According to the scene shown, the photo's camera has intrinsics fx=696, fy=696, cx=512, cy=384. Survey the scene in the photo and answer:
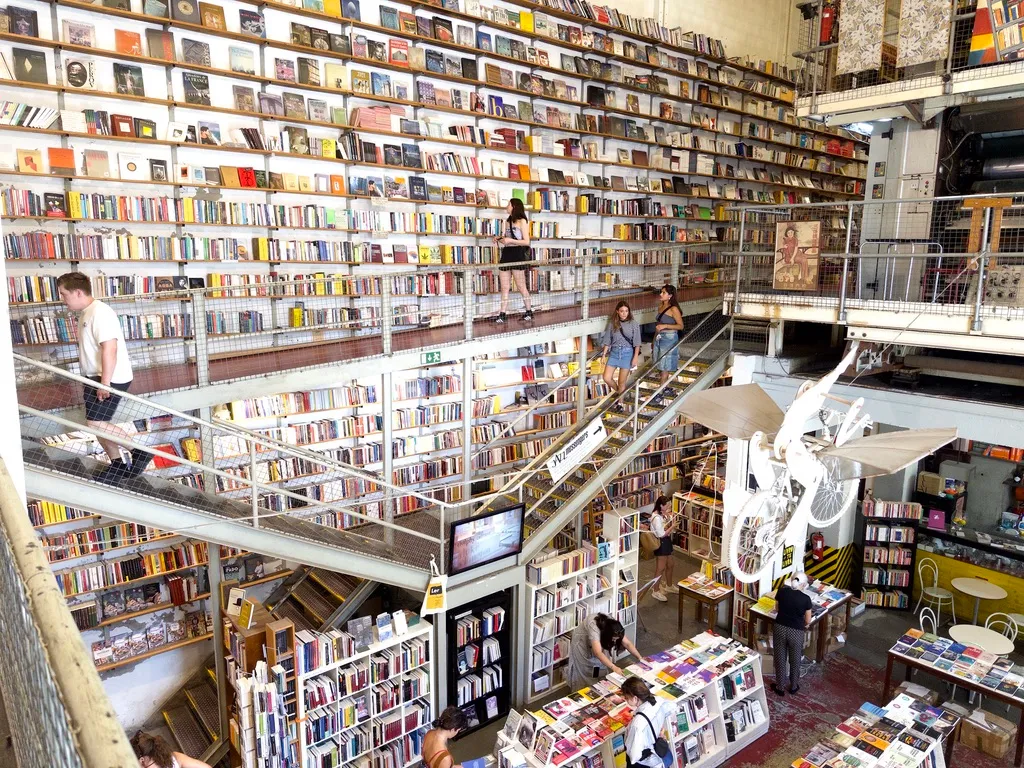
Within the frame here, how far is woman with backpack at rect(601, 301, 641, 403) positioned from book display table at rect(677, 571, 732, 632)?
2.63 meters

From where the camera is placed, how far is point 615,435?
317 inches

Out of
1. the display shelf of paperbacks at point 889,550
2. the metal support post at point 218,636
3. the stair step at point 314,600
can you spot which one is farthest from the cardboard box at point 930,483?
the metal support post at point 218,636

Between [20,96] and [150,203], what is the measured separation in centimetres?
122

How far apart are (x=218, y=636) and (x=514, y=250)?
4.80m

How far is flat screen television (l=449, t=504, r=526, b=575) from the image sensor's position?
6148mm

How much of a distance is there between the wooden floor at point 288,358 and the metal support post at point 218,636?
1.58 metres

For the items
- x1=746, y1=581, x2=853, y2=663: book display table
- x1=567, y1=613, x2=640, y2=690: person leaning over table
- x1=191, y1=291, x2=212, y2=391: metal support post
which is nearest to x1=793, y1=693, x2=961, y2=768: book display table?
x1=746, y1=581, x2=853, y2=663: book display table

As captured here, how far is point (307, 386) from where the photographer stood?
5.91 meters

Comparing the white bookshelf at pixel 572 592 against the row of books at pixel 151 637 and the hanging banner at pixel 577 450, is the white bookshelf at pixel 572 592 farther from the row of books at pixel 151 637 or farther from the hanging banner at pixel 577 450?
the row of books at pixel 151 637

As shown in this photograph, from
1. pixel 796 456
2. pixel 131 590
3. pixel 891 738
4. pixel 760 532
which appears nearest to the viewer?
pixel 796 456

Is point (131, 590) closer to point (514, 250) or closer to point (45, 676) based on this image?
point (514, 250)

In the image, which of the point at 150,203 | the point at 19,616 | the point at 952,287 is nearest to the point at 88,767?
the point at 19,616

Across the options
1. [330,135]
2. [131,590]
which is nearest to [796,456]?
[330,135]

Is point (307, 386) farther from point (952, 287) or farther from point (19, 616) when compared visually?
point (952, 287)
